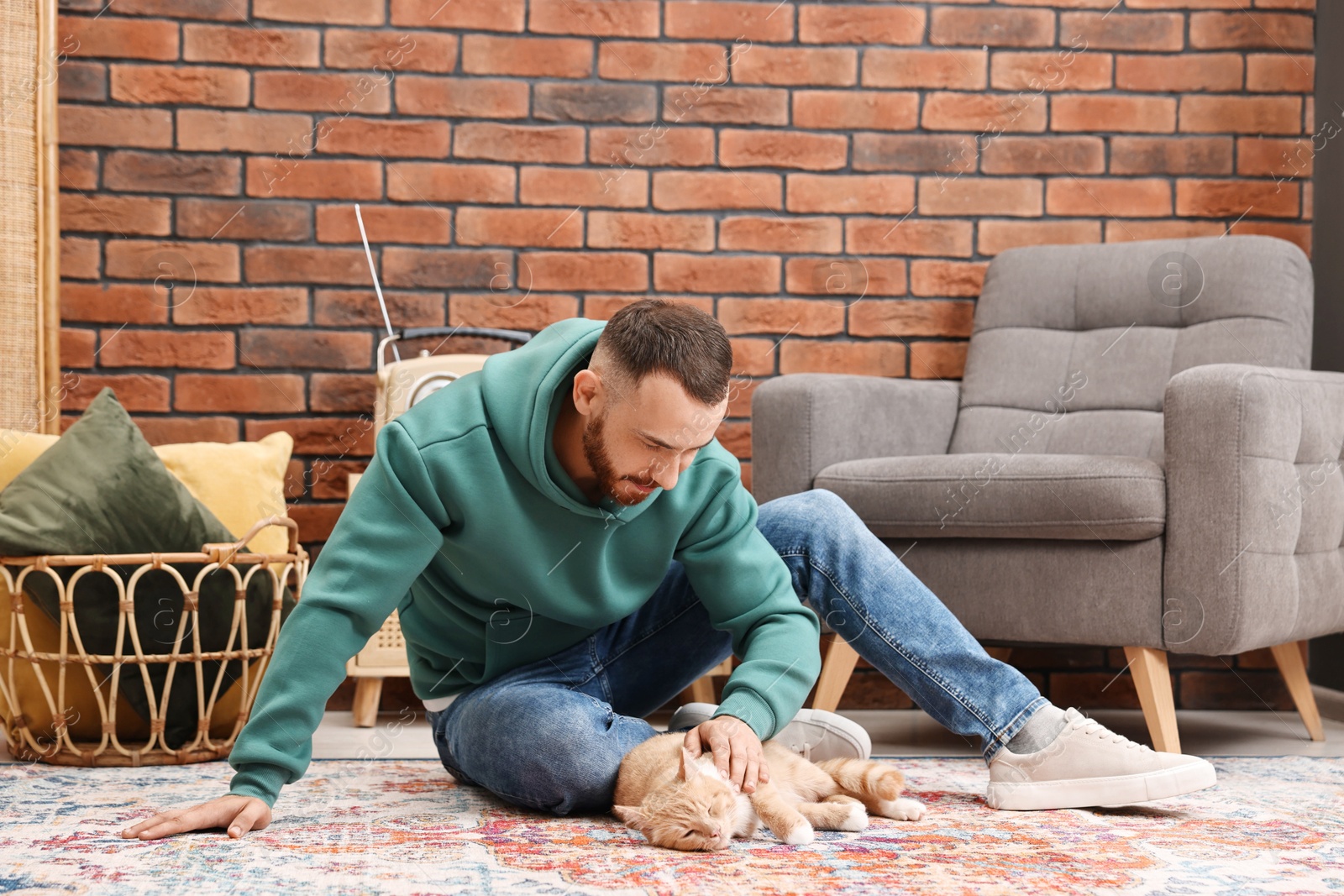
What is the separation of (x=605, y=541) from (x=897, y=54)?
1680mm

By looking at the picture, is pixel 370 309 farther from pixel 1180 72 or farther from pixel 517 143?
pixel 1180 72

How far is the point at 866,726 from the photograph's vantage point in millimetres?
2242

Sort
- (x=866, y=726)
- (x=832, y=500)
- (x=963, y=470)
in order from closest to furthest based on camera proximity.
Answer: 1. (x=832, y=500)
2. (x=963, y=470)
3. (x=866, y=726)

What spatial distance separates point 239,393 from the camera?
2479mm

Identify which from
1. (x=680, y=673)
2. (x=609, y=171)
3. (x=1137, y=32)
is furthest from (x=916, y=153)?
(x=680, y=673)

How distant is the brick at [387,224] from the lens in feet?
8.18

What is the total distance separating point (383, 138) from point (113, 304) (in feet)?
2.15

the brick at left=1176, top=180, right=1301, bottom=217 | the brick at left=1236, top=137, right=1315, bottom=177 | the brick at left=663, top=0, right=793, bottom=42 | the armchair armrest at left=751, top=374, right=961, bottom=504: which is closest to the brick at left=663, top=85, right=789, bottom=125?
the brick at left=663, top=0, right=793, bottom=42

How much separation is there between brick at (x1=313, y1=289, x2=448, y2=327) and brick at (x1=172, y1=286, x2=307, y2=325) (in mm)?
41

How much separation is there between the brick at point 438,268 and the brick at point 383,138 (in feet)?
0.68

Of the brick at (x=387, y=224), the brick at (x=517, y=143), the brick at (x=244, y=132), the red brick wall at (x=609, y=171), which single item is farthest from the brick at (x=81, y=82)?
the brick at (x=517, y=143)

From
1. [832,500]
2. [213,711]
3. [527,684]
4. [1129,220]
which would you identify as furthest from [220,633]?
[1129,220]

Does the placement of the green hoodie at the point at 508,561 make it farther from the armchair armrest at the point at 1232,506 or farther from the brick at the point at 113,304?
the brick at the point at 113,304

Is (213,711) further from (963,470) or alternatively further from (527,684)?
(963,470)
